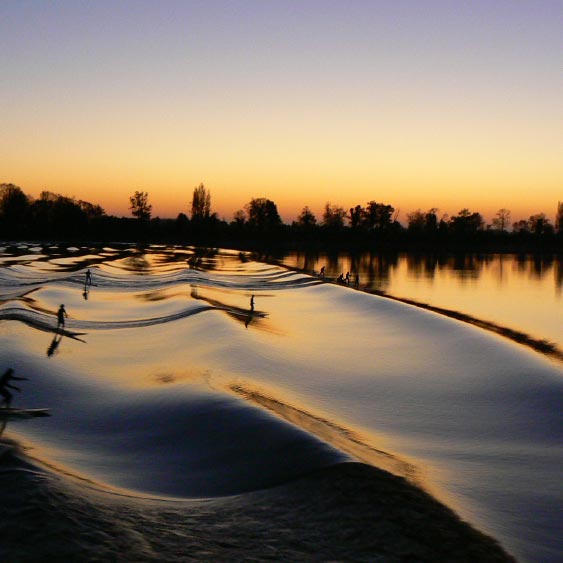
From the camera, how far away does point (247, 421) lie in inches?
562

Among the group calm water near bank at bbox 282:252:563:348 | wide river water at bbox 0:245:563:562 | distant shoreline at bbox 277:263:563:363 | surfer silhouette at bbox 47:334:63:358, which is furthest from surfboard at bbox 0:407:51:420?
calm water near bank at bbox 282:252:563:348

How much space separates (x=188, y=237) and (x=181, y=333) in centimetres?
14512

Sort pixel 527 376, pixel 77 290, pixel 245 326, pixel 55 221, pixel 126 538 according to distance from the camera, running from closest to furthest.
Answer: pixel 126 538
pixel 527 376
pixel 245 326
pixel 77 290
pixel 55 221

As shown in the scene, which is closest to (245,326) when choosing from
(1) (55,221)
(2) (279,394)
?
(2) (279,394)

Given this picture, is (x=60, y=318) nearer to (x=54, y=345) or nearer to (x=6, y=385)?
(x=54, y=345)

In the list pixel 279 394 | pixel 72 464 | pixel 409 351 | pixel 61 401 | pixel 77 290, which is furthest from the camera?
pixel 77 290

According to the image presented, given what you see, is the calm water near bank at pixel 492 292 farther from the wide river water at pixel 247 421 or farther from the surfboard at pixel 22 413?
the surfboard at pixel 22 413

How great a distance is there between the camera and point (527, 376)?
22.0m

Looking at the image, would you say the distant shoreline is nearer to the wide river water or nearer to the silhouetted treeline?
the wide river water

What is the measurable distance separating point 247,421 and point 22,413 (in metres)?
6.27

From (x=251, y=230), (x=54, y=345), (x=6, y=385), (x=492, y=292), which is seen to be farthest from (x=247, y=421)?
(x=251, y=230)

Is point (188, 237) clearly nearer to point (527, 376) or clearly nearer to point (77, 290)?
point (77, 290)

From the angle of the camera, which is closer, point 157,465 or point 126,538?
point 126,538

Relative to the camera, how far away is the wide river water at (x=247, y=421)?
9625 mm
